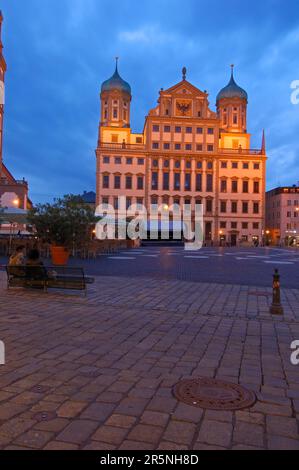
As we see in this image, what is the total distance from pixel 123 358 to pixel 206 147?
81.9 meters

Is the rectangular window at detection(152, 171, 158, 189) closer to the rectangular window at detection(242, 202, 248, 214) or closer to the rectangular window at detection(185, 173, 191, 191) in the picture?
the rectangular window at detection(185, 173, 191, 191)

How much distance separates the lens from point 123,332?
6.62 m

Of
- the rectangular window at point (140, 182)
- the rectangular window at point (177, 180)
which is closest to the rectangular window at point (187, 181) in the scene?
the rectangular window at point (177, 180)

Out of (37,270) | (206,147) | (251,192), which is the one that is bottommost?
(37,270)

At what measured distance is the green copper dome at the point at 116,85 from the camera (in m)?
91.6

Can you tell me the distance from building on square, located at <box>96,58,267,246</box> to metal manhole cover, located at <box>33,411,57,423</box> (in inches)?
3074

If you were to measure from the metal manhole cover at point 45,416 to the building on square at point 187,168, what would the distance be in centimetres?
7807

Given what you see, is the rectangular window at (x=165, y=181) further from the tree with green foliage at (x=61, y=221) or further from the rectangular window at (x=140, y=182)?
the tree with green foliage at (x=61, y=221)

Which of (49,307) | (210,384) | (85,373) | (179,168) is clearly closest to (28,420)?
(85,373)

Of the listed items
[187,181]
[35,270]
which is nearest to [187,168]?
[187,181]

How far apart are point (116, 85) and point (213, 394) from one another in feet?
310

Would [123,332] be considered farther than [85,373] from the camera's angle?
Yes

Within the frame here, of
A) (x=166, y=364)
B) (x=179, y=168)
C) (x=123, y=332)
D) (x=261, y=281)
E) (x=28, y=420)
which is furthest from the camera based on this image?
(x=179, y=168)

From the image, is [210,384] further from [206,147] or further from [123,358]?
[206,147]
